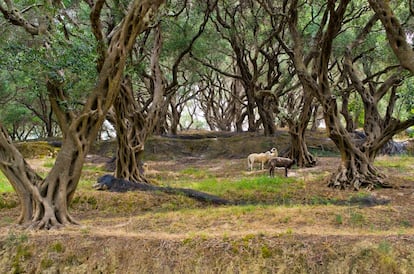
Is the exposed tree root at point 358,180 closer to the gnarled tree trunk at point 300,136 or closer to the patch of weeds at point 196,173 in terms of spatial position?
the gnarled tree trunk at point 300,136

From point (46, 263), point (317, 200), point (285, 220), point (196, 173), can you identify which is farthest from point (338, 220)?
point (196, 173)

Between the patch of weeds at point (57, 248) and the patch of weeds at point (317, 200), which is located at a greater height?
the patch of weeds at point (317, 200)

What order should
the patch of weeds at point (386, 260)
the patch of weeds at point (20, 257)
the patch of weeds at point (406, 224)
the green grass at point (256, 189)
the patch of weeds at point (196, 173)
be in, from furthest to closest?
the patch of weeds at point (196, 173), the green grass at point (256, 189), the patch of weeds at point (406, 224), the patch of weeds at point (20, 257), the patch of weeds at point (386, 260)

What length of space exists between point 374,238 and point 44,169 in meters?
11.4

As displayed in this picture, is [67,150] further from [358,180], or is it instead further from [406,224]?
[358,180]

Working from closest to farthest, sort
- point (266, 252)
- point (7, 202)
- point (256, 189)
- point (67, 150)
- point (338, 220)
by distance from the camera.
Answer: point (266, 252)
point (338, 220)
point (67, 150)
point (7, 202)
point (256, 189)

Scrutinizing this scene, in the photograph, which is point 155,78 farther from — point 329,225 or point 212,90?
point 212,90

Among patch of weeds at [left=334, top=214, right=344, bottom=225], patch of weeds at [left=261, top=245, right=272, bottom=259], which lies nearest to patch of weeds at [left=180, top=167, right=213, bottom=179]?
patch of weeds at [left=334, top=214, right=344, bottom=225]

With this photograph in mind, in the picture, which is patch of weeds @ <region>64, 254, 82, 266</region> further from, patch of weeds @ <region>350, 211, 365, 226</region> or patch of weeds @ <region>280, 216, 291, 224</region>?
patch of weeds @ <region>350, 211, 365, 226</region>

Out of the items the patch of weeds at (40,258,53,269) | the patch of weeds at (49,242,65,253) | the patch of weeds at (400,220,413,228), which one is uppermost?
the patch of weeds at (49,242,65,253)

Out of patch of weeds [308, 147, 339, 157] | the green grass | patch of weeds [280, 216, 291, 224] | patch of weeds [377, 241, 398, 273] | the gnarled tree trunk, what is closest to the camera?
patch of weeds [377, 241, 398, 273]

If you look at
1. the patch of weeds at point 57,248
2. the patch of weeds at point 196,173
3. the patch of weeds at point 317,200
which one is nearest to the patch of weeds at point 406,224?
the patch of weeds at point 317,200

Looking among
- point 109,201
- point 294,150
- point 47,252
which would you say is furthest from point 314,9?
point 47,252

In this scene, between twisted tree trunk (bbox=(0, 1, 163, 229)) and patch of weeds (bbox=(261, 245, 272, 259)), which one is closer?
patch of weeds (bbox=(261, 245, 272, 259))
